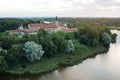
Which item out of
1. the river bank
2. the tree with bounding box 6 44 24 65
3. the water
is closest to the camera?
the water

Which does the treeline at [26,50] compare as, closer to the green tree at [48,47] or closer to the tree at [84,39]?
the green tree at [48,47]

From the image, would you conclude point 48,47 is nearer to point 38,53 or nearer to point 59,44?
point 38,53

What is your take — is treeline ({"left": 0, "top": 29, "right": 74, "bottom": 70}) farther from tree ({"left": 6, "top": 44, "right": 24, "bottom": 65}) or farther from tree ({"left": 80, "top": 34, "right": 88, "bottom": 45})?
tree ({"left": 80, "top": 34, "right": 88, "bottom": 45})

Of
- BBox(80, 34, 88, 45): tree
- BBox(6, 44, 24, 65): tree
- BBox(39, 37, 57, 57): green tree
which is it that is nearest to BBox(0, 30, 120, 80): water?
BBox(6, 44, 24, 65): tree

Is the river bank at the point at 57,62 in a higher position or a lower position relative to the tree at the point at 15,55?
lower

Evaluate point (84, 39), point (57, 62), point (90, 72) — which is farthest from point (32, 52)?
point (84, 39)

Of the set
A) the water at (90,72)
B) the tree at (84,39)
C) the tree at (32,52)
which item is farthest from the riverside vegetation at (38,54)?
the tree at (84,39)

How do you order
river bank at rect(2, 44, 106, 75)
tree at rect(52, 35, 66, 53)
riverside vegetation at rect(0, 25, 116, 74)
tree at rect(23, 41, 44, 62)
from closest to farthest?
river bank at rect(2, 44, 106, 75), riverside vegetation at rect(0, 25, 116, 74), tree at rect(23, 41, 44, 62), tree at rect(52, 35, 66, 53)
